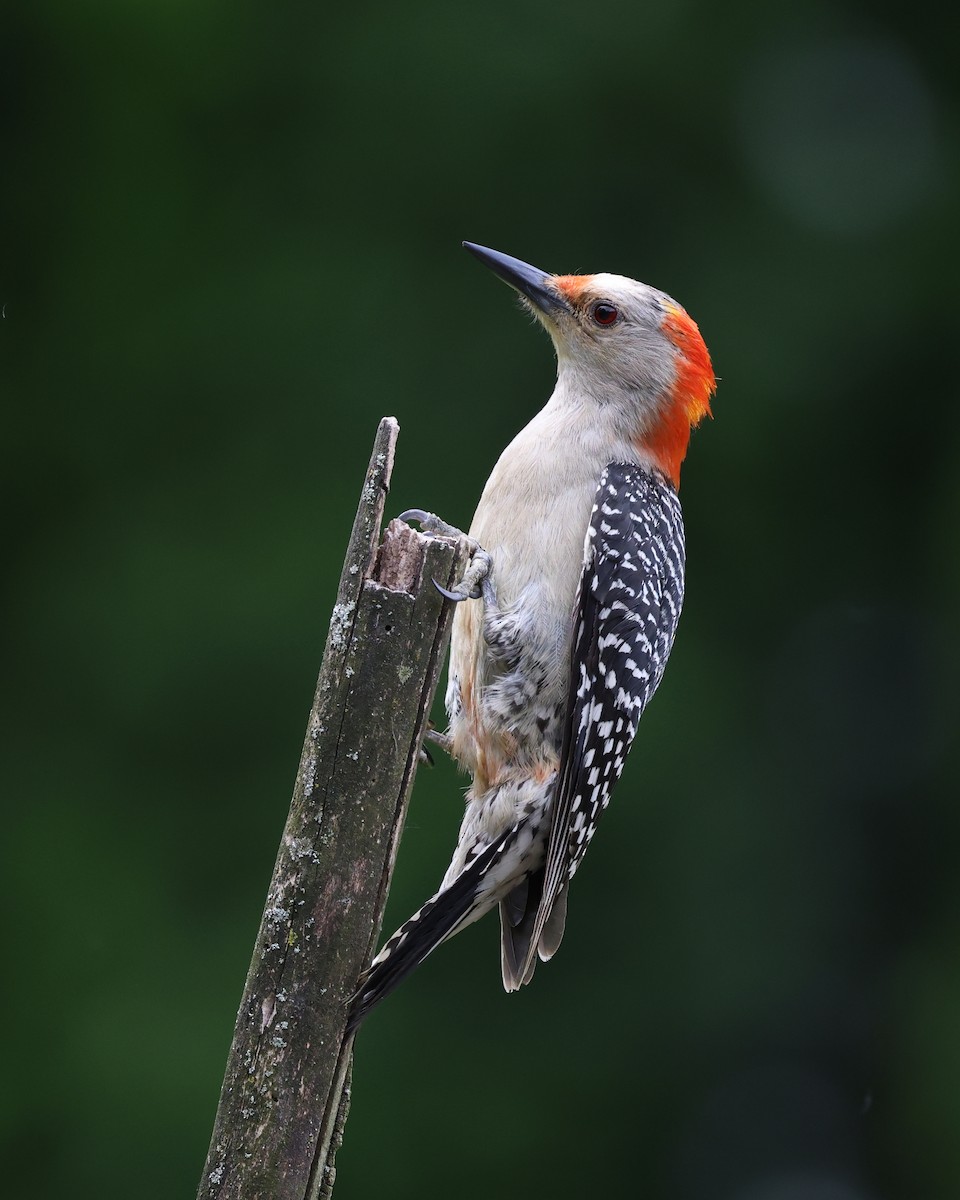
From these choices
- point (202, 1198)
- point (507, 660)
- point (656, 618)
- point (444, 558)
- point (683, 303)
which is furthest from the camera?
point (683, 303)

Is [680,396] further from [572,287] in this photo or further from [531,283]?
[531,283]

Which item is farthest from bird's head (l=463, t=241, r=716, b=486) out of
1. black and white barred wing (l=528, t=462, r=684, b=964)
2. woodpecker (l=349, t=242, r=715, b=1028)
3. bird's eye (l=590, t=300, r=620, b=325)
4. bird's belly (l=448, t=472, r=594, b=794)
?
bird's belly (l=448, t=472, r=594, b=794)

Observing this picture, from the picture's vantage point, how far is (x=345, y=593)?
9.33 feet

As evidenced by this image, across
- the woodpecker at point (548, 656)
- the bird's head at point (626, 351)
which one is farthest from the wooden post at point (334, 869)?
the bird's head at point (626, 351)

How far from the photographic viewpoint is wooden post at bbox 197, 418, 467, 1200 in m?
2.63

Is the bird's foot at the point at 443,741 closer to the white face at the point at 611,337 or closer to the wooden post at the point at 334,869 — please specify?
the wooden post at the point at 334,869

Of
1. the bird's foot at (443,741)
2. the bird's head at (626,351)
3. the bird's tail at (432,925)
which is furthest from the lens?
the bird's head at (626,351)

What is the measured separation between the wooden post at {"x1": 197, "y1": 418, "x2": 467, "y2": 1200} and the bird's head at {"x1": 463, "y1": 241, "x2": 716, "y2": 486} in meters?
1.48

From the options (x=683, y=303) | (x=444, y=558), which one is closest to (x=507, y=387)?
(x=683, y=303)

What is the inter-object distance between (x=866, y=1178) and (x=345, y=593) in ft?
17.5

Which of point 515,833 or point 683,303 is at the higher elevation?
point 683,303

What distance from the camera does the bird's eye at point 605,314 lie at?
4.27m

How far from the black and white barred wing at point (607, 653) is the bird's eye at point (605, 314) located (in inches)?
21.1

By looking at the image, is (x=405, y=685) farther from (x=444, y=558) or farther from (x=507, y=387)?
(x=507, y=387)
